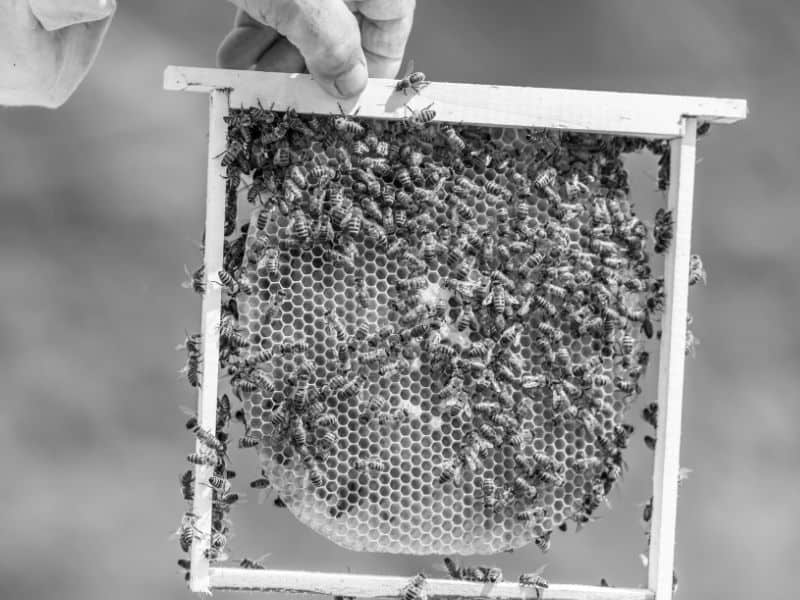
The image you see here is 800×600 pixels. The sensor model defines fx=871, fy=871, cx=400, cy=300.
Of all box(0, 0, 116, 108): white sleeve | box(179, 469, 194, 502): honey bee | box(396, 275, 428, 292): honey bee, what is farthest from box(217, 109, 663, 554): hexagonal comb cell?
box(0, 0, 116, 108): white sleeve

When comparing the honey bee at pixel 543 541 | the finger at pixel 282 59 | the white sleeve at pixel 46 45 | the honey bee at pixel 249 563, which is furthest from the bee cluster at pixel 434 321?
the finger at pixel 282 59

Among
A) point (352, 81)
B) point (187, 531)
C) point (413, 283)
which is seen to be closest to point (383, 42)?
point (352, 81)

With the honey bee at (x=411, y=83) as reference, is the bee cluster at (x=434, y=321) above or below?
below

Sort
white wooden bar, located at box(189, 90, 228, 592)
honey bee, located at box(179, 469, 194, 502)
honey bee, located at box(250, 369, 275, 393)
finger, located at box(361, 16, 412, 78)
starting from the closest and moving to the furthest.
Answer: white wooden bar, located at box(189, 90, 228, 592)
honey bee, located at box(250, 369, 275, 393)
honey bee, located at box(179, 469, 194, 502)
finger, located at box(361, 16, 412, 78)

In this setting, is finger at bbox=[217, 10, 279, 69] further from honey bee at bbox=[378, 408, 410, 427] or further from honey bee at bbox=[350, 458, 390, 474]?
honey bee at bbox=[350, 458, 390, 474]

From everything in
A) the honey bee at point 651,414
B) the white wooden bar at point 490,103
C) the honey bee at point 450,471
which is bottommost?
the honey bee at point 450,471

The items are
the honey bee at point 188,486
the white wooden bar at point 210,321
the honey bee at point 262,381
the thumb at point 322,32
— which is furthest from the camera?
the honey bee at point 188,486

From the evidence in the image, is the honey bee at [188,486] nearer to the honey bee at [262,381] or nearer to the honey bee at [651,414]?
the honey bee at [262,381]
